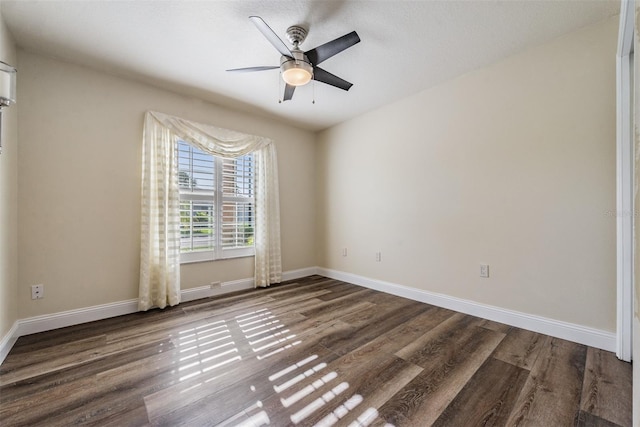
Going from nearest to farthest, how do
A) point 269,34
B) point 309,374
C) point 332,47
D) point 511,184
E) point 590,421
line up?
1. point 590,421
2. point 309,374
3. point 269,34
4. point 332,47
5. point 511,184

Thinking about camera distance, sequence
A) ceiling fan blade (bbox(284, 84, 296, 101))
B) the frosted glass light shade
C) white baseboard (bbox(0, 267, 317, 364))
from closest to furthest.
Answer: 1. the frosted glass light shade
2. white baseboard (bbox(0, 267, 317, 364))
3. ceiling fan blade (bbox(284, 84, 296, 101))

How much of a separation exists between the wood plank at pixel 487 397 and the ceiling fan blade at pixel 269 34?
2487 mm

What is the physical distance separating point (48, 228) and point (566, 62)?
472cm

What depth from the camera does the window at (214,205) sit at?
3.19m

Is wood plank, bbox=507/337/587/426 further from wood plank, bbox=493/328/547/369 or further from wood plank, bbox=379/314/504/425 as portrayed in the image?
wood plank, bbox=379/314/504/425

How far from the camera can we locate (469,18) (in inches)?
77.8

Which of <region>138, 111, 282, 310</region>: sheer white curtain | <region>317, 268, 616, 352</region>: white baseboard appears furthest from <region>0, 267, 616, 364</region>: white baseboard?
<region>138, 111, 282, 310</region>: sheer white curtain

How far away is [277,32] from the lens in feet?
7.04

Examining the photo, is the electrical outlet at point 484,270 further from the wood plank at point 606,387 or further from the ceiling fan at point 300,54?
the ceiling fan at point 300,54

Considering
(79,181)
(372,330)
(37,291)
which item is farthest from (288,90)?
(37,291)

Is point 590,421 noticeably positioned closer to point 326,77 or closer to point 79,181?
point 326,77

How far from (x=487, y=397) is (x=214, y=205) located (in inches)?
127

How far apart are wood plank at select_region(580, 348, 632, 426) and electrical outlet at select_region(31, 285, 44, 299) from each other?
13.1ft

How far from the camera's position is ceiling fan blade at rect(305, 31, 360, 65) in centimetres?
185
